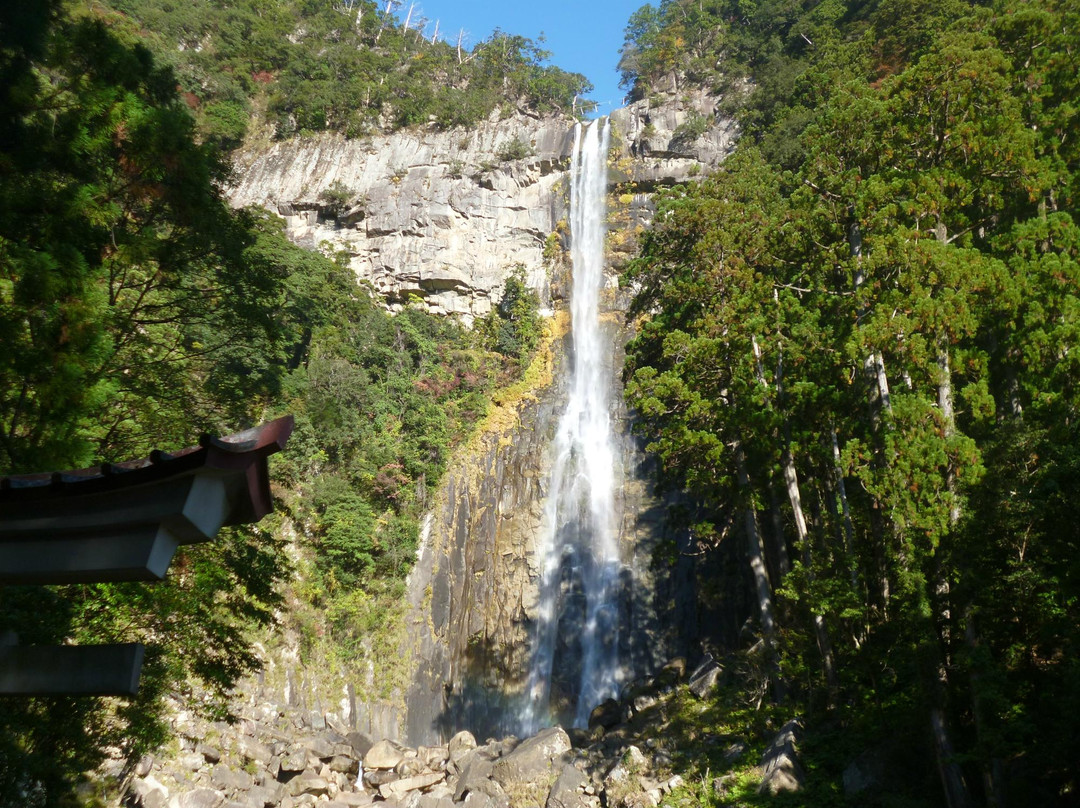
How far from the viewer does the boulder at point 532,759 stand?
40.3 ft

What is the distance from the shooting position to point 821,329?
10.9 metres

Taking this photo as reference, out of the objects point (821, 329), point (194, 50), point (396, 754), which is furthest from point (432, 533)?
point (194, 50)

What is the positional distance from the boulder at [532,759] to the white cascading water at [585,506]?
15.9 ft

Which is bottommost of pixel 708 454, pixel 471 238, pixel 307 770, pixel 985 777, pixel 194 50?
pixel 307 770

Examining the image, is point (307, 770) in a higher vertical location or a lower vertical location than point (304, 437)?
lower

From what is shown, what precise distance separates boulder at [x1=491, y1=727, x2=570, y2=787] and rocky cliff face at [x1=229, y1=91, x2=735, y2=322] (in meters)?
18.5

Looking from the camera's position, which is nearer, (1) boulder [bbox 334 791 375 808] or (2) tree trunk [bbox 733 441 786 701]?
(2) tree trunk [bbox 733 441 786 701]

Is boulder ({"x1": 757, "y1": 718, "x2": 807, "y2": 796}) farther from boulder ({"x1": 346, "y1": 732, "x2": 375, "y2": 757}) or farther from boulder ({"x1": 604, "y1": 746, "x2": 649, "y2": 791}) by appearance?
boulder ({"x1": 346, "y1": 732, "x2": 375, "y2": 757})

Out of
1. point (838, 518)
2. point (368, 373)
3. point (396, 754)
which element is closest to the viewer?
point (838, 518)

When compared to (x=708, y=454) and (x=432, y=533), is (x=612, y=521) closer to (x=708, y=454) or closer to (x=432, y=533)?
(x=432, y=533)

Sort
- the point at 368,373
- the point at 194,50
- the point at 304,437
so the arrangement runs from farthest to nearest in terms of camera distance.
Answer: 1. the point at 194,50
2. the point at 368,373
3. the point at 304,437

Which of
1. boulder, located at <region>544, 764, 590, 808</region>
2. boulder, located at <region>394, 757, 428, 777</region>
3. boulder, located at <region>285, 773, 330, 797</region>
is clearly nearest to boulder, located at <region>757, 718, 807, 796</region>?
boulder, located at <region>544, 764, 590, 808</region>

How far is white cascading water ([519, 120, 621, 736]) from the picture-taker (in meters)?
18.6

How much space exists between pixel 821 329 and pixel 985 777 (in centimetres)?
619
